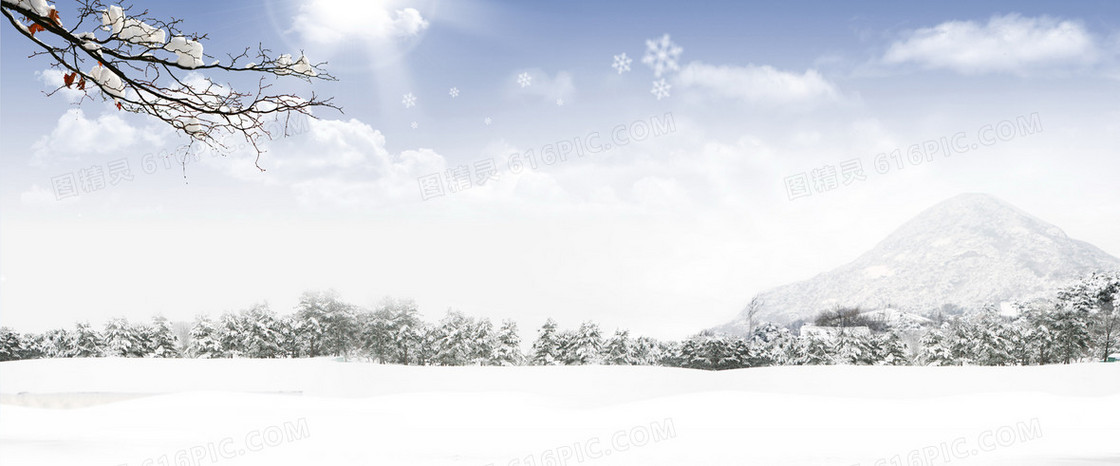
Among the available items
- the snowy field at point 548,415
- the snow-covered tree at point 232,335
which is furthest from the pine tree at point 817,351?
the snow-covered tree at point 232,335

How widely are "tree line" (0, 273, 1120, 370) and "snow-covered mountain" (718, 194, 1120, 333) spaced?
12.9 m

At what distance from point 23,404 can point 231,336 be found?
1245 cm

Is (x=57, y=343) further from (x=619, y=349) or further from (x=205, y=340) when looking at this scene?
(x=619, y=349)

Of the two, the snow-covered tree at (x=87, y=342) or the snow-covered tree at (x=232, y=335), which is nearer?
the snow-covered tree at (x=232, y=335)

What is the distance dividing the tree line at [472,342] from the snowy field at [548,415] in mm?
8364

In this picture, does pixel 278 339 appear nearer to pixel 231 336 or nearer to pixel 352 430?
pixel 231 336

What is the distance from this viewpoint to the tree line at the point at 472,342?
21.3 meters

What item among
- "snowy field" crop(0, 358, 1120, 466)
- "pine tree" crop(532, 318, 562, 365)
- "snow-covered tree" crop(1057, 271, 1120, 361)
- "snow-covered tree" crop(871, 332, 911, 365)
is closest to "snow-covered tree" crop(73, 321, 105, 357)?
"snowy field" crop(0, 358, 1120, 466)

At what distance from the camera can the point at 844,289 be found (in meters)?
43.8

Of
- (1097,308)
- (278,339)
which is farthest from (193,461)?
(1097,308)

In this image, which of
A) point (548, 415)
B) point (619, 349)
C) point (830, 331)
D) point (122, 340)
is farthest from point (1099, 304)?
point (122, 340)

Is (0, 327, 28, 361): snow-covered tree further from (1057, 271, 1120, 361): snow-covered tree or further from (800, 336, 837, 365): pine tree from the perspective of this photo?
(1057, 271, 1120, 361): snow-covered tree

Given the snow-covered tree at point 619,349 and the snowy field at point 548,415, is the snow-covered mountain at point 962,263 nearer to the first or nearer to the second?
the snow-covered tree at point 619,349

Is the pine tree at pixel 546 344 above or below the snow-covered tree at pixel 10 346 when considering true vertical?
below
